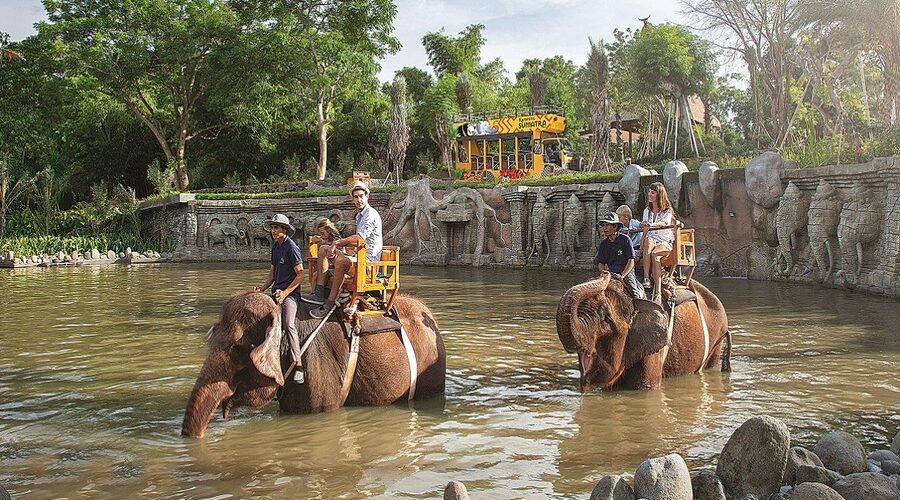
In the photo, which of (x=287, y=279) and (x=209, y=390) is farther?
(x=287, y=279)

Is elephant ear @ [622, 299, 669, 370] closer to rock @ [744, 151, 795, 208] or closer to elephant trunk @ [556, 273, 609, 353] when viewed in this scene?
elephant trunk @ [556, 273, 609, 353]

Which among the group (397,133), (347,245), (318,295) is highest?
(397,133)

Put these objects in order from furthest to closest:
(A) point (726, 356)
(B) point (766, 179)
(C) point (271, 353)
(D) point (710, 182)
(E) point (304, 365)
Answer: (D) point (710, 182)
(B) point (766, 179)
(A) point (726, 356)
(E) point (304, 365)
(C) point (271, 353)

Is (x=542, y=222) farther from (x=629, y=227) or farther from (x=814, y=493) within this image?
(x=814, y=493)

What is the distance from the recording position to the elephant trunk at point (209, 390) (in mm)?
5637

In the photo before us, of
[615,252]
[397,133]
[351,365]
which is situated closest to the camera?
[351,365]

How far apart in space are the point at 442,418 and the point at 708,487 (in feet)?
8.36

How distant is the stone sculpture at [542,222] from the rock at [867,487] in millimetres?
18153

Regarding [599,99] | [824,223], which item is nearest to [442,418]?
[824,223]

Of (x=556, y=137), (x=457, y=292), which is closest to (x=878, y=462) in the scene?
(x=457, y=292)

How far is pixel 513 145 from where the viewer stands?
35.2 m

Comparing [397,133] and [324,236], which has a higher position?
[397,133]

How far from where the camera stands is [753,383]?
759 cm

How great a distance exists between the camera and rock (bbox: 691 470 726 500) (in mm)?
4434
